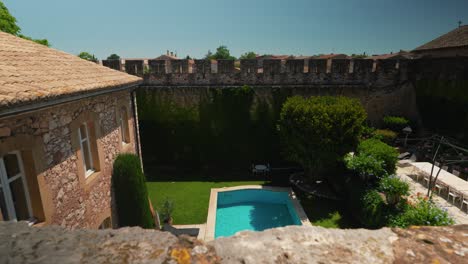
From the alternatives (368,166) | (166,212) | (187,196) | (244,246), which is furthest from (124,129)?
(368,166)

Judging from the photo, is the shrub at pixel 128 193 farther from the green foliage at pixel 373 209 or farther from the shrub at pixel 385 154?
the shrub at pixel 385 154

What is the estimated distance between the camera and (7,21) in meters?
15.0

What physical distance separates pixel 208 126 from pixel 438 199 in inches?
432

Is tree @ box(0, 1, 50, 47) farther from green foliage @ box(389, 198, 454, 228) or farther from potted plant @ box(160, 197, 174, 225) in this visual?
green foliage @ box(389, 198, 454, 228)

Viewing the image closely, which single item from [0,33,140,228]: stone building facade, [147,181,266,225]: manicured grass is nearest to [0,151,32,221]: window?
[0,33,140,228]: stone building facade

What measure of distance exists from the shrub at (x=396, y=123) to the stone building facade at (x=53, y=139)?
13920 millimetres

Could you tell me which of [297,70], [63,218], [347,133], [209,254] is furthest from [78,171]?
[297,70]

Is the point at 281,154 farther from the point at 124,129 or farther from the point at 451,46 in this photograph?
the point at 451,46

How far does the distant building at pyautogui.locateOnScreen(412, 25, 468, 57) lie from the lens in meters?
14.7

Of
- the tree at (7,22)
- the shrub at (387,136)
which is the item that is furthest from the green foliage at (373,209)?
the tree at (7,22)

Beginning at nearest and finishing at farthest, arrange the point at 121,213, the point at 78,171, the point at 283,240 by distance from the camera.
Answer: the point at 283,240, the point at 78,171, the point at 121,213

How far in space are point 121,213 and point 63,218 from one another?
230 centimetres

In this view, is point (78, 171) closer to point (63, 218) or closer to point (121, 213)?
point (63, 218)

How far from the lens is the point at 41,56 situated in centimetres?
541
